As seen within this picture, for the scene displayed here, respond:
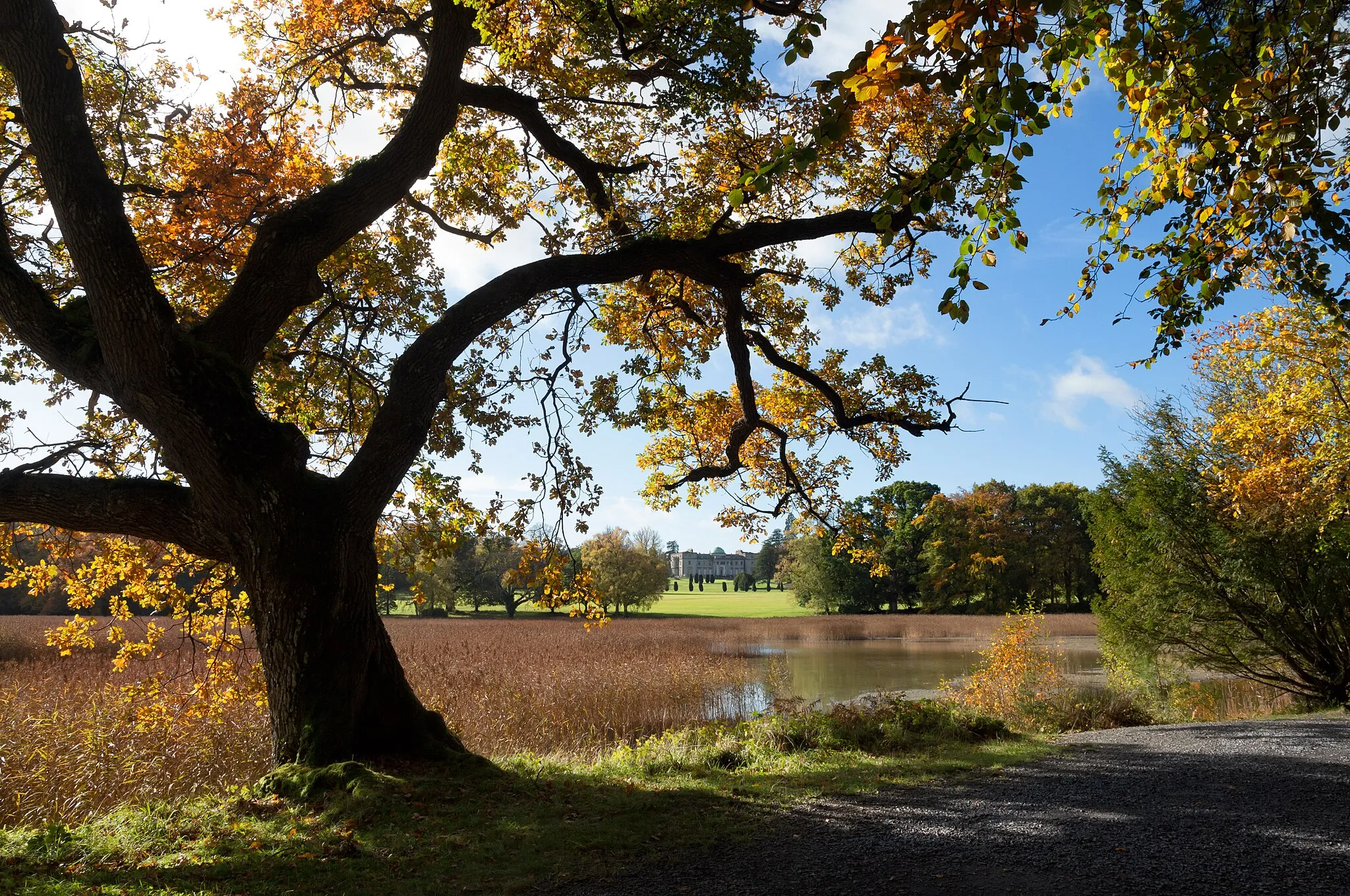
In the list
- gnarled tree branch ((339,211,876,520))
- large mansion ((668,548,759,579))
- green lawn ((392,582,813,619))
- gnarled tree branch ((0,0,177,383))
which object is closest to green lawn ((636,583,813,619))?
green lawn ((392,582,813,619))

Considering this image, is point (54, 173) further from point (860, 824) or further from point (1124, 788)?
point (1124, 788)

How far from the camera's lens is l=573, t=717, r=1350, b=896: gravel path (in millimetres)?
3730

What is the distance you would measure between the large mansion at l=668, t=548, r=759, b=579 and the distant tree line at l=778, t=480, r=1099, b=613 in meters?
92.3

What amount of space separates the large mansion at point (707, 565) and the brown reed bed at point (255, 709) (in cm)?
12505

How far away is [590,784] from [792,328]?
251 inches

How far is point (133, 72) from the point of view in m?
7.99

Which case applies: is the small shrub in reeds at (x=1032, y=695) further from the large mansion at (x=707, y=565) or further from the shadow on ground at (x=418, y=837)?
the large mansion at (x=707, y=565)

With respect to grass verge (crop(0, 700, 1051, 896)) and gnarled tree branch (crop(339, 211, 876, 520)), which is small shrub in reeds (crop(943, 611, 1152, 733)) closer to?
grass verge (crop(0, 700, 1051, 896))

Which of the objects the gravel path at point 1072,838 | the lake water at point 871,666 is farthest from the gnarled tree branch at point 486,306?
the lake water at point 871,666

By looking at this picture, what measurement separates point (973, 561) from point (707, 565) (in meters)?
109

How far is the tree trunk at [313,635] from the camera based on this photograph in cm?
576

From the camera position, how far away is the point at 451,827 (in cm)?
478

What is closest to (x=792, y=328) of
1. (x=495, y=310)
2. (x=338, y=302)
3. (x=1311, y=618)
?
(x=495, y=310)

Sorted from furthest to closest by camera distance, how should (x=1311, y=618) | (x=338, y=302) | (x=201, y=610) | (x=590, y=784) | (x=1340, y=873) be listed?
(x=1311, y=618)
(x=201, y=610)
(x=338, y=302)
(x=590, y=784)
(x=1340, y=873)
